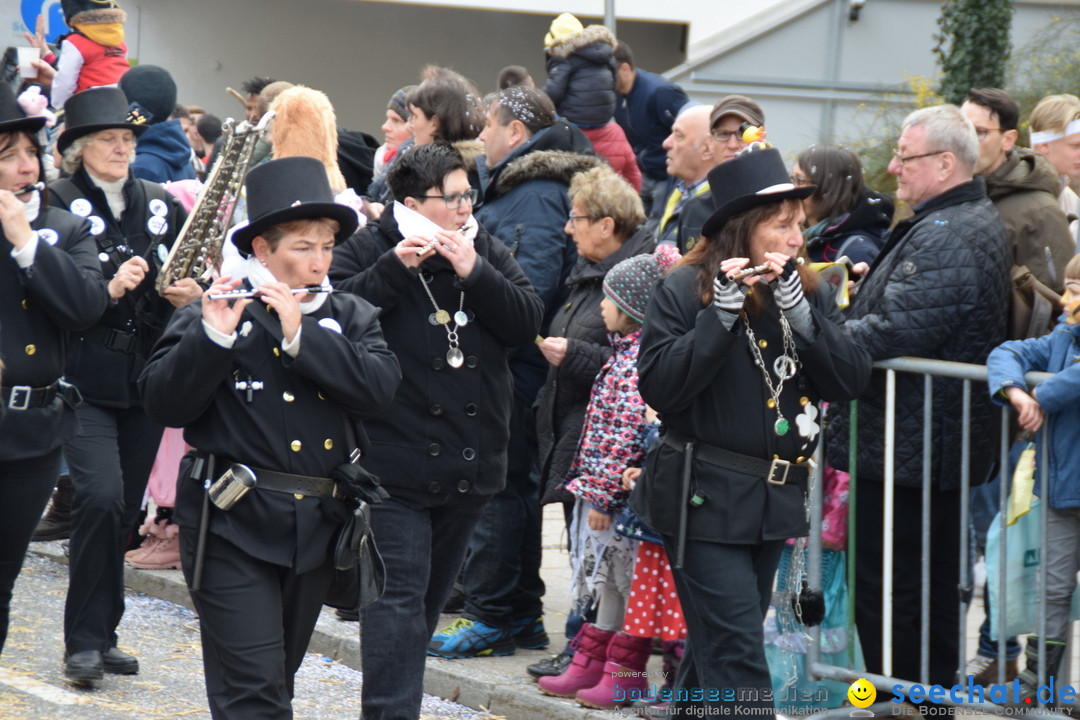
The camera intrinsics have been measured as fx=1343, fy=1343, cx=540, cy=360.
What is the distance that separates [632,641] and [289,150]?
8.39 ft

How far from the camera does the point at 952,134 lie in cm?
512

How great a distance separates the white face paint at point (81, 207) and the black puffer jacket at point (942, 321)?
315 centimetres

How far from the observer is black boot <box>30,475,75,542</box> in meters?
7.76

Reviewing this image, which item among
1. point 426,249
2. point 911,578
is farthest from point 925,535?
point 426,249

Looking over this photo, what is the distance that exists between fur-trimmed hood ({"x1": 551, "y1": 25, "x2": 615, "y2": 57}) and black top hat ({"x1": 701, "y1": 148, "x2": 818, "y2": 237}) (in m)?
4.08

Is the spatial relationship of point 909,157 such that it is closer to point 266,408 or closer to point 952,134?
point 952,134

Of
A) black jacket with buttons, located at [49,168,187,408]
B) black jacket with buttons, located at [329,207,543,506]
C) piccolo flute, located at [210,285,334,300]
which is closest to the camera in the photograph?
piccolo flute, located at [210,285,334,300]

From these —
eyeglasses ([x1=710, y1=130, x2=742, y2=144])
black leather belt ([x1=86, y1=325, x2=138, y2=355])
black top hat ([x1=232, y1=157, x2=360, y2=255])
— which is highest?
eyeglasses ([x1=710, y1=130, x2=742, y2=144])

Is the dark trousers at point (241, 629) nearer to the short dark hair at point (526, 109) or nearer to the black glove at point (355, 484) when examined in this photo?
the black glove at point (355, 484)

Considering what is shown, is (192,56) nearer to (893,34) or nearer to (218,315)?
(893,34)

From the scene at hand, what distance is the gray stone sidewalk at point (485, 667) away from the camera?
540cm

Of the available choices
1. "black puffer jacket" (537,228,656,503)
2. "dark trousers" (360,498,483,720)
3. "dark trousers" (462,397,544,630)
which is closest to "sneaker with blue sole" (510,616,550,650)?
"dark trousers" (462,397,544,630)

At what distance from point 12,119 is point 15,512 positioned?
147 cm

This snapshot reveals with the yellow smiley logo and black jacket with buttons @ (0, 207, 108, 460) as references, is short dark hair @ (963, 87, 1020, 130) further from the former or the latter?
black jacket with buttons @ (0, 207, 108, 460)
